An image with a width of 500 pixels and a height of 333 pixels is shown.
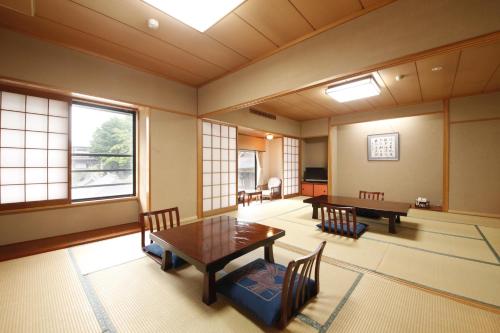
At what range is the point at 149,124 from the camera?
3.56 meters

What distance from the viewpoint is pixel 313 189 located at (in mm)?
7074

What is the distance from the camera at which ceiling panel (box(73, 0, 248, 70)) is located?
2.04 m

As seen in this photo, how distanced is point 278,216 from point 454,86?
4.08 metres

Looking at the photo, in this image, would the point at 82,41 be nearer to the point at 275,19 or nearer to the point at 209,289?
the point at 275,19

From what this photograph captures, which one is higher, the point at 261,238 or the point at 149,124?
the point at 149,124

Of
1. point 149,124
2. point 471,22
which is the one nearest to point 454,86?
point 471,22

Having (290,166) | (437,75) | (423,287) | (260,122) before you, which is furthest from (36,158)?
(437,75)

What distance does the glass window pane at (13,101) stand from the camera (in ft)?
9.05

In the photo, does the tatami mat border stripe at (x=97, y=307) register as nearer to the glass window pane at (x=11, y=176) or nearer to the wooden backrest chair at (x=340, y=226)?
the glass window pane at (x=11, y=176)

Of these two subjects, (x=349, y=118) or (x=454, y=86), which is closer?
(x=454, y=86)

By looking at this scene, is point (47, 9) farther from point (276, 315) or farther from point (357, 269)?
point (357, 269)

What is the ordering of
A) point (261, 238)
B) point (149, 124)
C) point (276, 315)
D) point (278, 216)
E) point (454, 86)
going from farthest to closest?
point (278, 216), point (454, 86), point (149, 124), point (261, 238), point (276, 315)

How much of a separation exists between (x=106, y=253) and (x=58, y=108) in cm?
229

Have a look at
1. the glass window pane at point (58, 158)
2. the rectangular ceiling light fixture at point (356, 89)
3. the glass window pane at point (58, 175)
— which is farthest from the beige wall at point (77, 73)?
the rectangular ceiling light fixture at point (356, 89)
